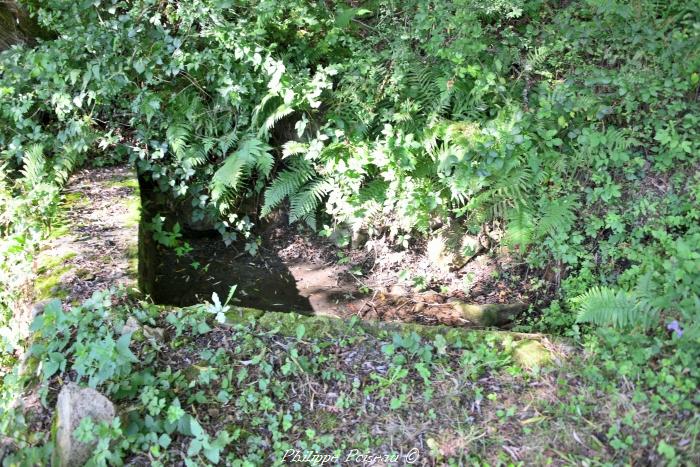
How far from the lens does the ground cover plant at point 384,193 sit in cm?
306

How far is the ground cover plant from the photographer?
10.0ft

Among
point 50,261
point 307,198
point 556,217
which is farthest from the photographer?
point 307,198

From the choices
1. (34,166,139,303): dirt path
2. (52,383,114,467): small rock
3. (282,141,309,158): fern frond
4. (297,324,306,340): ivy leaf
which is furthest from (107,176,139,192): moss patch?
(52,383,114,467): small rock

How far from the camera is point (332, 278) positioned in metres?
5.76

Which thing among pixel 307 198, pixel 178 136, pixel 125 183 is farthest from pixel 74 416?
pixel 178 136

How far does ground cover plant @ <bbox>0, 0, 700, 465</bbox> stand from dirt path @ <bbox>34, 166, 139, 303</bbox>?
6.2 inches

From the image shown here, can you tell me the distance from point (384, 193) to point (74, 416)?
329 cm

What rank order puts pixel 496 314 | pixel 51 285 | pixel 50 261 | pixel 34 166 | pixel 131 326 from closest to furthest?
pixel 131 326 < pixel 51 285 < pixel 50 261 < pixel 496 314 < pixel 34 166

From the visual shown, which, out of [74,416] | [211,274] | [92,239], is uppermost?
[92,239]

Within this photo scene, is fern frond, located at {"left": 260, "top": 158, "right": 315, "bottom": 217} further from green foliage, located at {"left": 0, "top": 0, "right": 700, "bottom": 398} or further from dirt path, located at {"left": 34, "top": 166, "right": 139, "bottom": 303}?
dirt path, located at {"left": 34, "top": 166, "right": 139, "bottom": 303}

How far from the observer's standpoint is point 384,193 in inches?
208

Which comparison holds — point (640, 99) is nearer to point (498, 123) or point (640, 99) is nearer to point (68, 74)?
point (498, 123)

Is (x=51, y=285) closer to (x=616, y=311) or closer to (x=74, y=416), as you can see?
(x=74, y=416)

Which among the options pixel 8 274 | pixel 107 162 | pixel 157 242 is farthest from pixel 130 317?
pixel 107 162
